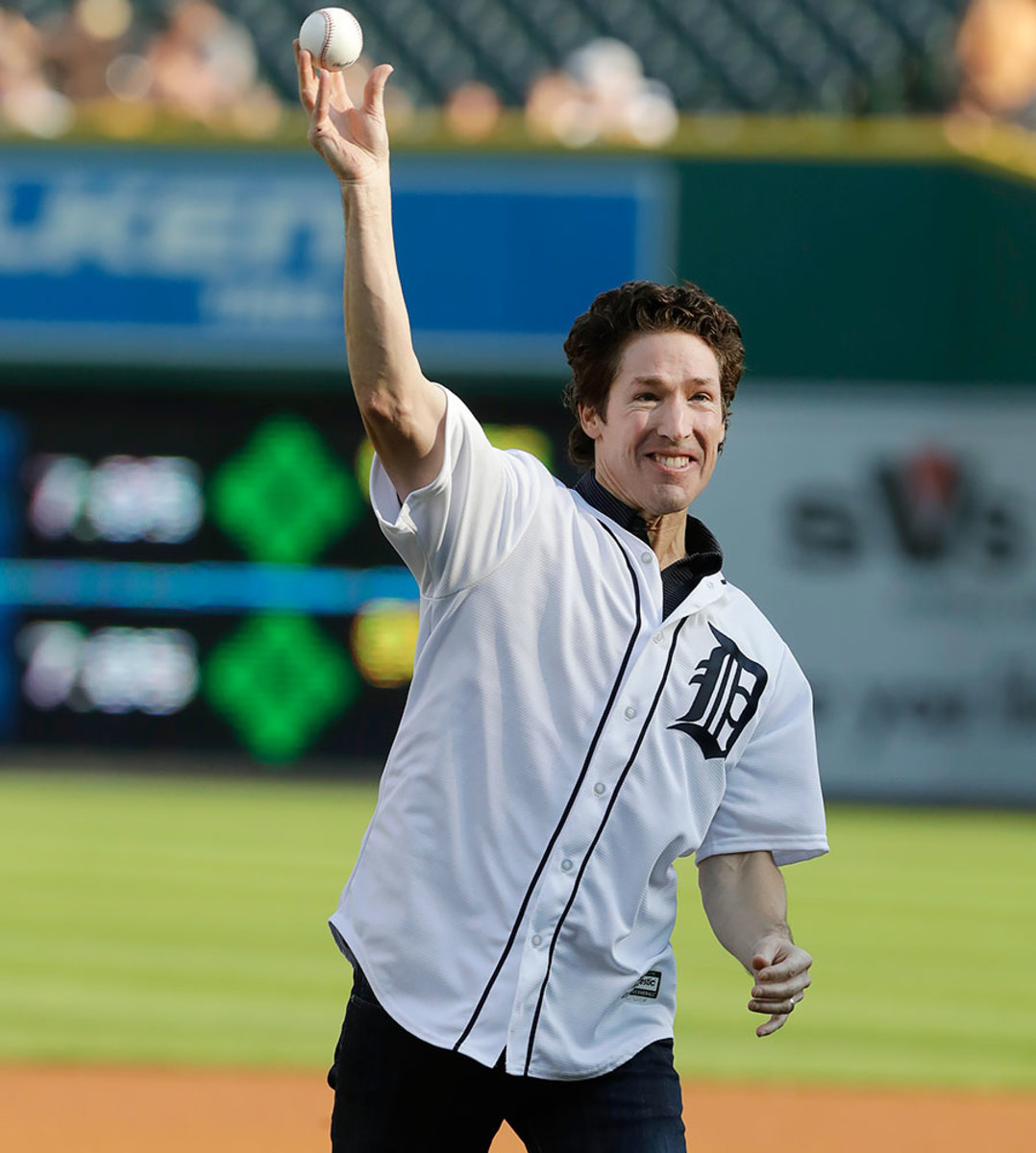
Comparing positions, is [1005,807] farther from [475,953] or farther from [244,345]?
[475,953]

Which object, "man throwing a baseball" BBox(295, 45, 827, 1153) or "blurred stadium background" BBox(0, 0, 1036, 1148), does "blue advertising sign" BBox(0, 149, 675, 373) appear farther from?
"man throwing a baseball" BBox(295, 45, 827, 1153)

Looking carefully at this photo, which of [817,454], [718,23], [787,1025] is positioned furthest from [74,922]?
[718,23]

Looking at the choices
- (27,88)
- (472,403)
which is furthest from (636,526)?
(27,88)

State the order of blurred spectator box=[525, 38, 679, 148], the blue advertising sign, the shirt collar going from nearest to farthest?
the shirt collar → the blue advertising sign → blurred spectator box=[525, 38, 679, 148]

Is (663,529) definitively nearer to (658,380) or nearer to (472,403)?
(658,380)

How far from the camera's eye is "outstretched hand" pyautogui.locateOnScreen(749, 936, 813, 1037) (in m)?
2.81

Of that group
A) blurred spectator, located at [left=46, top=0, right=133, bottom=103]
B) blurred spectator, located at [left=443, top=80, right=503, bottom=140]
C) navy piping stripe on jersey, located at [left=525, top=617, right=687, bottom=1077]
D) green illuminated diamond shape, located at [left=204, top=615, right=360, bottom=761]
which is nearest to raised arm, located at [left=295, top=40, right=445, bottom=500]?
navy piping stripe on jersey, located at [left=525, top=617, right=687, bottom=1077]

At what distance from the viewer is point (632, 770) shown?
9.02 feet

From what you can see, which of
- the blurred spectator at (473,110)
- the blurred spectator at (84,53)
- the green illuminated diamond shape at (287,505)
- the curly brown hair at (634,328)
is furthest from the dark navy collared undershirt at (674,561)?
the blurred spectator at (84,53)

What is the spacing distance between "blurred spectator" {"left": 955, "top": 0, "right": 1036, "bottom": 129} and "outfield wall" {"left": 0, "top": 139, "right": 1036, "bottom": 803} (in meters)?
1.10

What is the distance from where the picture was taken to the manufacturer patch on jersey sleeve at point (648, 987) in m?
2.80

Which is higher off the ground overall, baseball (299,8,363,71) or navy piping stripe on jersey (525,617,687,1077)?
baseball (299,8,363,71)

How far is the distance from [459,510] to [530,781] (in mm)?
374

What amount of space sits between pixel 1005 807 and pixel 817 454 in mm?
2468
